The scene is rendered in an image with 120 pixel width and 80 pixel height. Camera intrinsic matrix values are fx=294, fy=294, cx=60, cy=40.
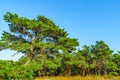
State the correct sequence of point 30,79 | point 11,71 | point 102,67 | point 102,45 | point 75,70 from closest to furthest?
1. point 11,71
2. point 30,79
3. point 102,45
4. point 75,70
5. point 102,67

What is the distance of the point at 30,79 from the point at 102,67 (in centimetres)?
5819

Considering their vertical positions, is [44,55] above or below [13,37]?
below

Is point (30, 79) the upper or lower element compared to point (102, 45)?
lower

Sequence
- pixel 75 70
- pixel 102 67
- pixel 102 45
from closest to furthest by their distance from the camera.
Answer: pixel 102 45 < pixel 75 70 < pixel 102 67

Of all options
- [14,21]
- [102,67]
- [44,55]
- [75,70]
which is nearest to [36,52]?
[44,55]

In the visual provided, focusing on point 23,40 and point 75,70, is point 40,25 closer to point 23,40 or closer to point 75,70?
point 23,40

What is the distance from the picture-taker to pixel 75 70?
203ft

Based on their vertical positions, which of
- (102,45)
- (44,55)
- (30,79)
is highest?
(102,45)

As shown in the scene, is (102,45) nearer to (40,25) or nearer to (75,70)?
(75,70)

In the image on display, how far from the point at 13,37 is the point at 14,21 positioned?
218 centimetres

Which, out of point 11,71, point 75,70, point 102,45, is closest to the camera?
point 11,71

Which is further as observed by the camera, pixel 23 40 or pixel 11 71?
pixel 23 40

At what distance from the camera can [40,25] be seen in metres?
32.7

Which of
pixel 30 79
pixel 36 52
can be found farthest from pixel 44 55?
pixel 30 79
